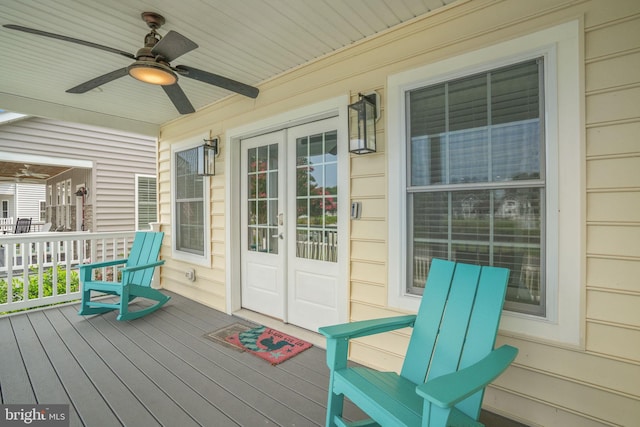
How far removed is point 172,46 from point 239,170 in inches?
72.3

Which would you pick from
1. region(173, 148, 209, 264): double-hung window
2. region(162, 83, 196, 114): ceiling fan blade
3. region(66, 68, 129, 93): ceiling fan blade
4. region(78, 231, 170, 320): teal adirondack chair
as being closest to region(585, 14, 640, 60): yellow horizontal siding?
region(162, 83, 196, 114): ceiling fan blade

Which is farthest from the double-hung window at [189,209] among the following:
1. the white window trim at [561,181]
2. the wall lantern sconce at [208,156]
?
the white window trim at [561,181]

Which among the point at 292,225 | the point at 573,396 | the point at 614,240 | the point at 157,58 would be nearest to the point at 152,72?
the point at 157,58

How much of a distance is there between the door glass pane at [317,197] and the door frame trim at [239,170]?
20 centimetres

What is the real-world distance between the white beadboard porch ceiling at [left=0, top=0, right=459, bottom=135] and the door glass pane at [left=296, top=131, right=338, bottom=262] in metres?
0.80

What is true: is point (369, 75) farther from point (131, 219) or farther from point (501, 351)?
point (131, 219)

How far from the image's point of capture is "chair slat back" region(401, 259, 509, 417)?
1509 mm

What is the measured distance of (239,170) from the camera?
366cm

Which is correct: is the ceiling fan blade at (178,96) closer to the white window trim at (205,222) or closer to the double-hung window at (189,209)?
the white window trim at (205,222)

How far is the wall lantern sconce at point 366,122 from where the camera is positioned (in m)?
2.27

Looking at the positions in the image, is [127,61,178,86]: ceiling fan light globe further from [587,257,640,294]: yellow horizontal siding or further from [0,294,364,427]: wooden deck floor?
[587,257,640,294]: yellow horizontal siding

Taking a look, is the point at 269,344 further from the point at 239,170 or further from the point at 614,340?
the point at 614,340

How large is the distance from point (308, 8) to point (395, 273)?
1970mm

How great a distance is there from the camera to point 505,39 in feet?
5.85
